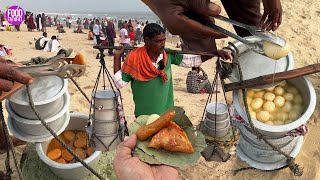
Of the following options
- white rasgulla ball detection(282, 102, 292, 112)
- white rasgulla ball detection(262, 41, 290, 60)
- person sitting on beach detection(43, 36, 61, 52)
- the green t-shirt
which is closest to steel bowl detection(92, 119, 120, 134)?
the green t-shirt

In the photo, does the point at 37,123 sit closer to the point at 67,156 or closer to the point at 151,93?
the point at 67,156

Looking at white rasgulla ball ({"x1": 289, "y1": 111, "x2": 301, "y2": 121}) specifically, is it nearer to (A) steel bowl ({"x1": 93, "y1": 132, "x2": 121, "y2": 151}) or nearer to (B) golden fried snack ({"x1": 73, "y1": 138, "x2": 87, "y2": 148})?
(A) steel bowl ({"x1": 93, "y1": 132, "x2": 121, "y2": 151})

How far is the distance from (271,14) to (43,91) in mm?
1852

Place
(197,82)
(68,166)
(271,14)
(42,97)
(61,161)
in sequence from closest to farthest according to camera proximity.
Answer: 1. (271,14)
2. (42,97)
3. (68,166)
4. (61,161)
5. (197,82)

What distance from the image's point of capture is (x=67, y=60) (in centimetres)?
252

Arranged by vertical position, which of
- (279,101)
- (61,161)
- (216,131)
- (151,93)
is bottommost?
(61,161)

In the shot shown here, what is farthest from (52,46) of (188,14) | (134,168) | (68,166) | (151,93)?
(134,168)

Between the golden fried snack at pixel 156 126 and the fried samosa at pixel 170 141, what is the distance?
3 cm

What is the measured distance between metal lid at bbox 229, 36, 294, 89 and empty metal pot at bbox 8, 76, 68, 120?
1371mm

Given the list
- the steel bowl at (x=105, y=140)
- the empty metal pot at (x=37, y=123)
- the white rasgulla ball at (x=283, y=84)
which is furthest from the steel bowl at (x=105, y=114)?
the white rasgulla ball at (x=283, y=84)

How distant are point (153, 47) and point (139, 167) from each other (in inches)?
66.7

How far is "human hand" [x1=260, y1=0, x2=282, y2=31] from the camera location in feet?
7.81

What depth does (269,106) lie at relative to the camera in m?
2.34

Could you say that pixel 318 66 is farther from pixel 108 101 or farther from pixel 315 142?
pixel 315 142
